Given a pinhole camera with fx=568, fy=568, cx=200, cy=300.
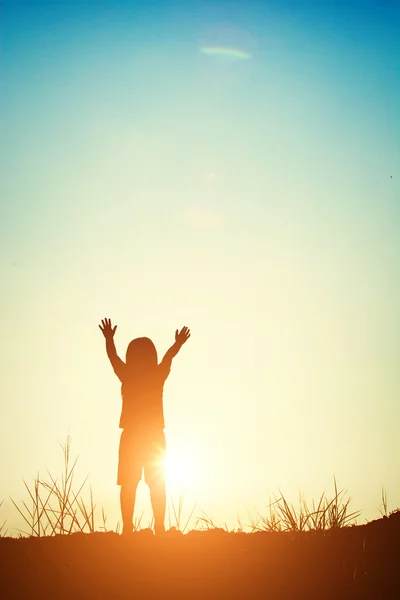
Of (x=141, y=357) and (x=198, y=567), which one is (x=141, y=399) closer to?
(x=141, y=357)

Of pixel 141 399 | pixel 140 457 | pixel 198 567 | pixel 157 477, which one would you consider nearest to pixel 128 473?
pixel 140 457

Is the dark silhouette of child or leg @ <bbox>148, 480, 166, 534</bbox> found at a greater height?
the dark silhouette of child

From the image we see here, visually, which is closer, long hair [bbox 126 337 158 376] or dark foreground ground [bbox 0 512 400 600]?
dark foreground ground [bbox 0 512 400 600]

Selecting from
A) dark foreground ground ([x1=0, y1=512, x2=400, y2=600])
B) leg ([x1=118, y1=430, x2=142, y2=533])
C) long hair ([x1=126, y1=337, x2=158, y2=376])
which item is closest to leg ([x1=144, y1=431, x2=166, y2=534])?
leg ([x1=118, y1=430, x2=142, y2=533])

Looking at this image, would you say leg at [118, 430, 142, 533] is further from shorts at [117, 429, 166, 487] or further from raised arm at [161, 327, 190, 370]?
raised arm at [161, 327, 190, 370]

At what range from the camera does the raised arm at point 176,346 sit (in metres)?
6.71

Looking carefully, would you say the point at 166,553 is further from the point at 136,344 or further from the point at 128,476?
the point at 136,344

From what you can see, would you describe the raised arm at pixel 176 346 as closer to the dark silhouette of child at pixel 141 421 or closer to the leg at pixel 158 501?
the dark silhouette of child at pixel 141 421

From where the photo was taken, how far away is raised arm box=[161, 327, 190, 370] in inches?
264

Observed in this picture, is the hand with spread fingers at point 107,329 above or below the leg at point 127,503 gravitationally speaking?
above

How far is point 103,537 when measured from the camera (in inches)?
216

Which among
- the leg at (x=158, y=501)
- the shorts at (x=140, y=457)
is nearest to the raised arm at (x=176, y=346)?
the shorts at (x=140, y=457)

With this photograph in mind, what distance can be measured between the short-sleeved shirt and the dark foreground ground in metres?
1.17

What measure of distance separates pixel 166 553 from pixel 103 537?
78 centimetres
